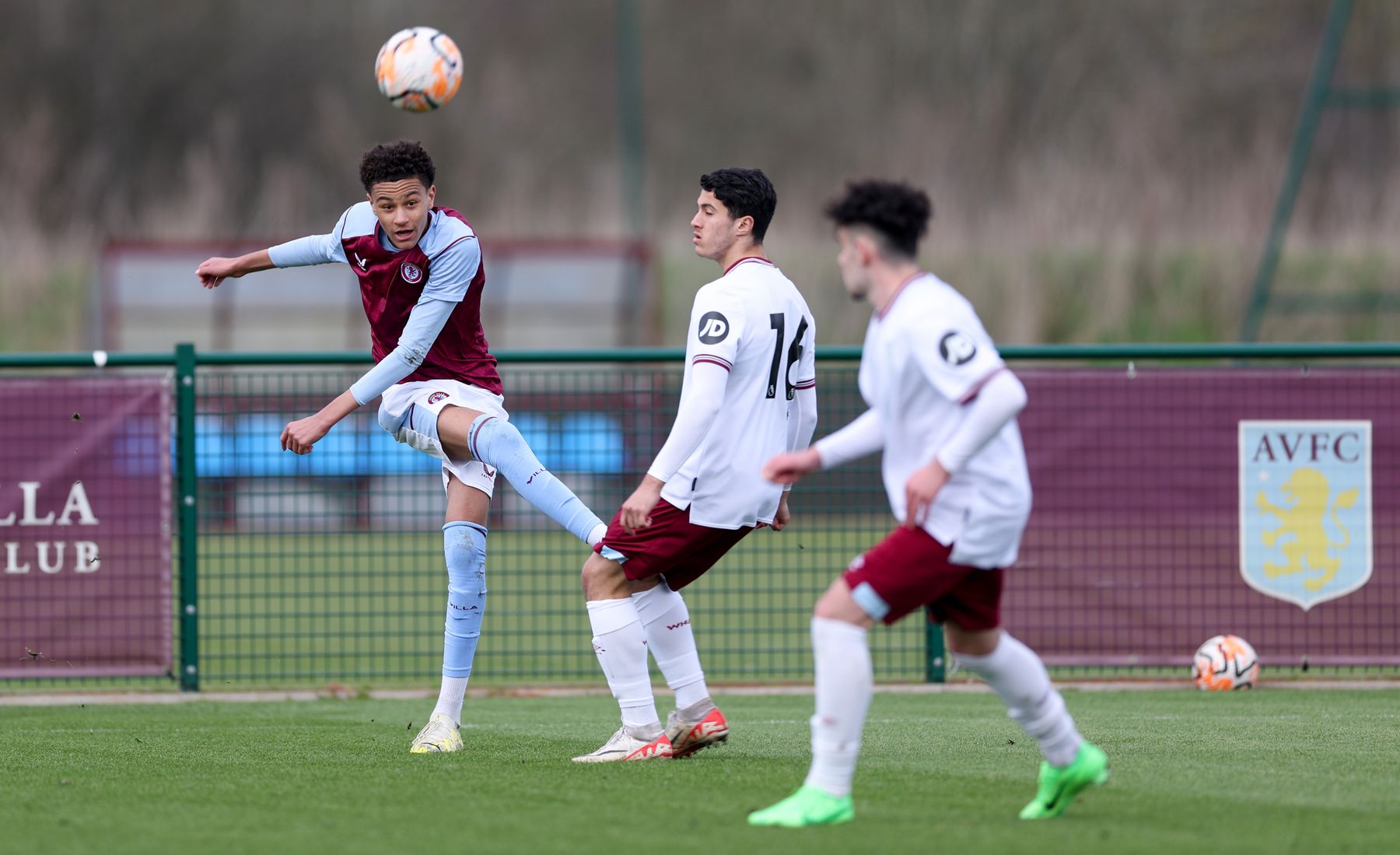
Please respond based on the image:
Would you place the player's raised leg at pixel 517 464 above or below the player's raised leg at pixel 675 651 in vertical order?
above

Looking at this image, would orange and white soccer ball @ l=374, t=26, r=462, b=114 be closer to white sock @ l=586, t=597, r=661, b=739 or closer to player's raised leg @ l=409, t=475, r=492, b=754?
player's raised leg @ l=409, t=475, r=492, b=754

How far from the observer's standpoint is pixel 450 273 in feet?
23.2

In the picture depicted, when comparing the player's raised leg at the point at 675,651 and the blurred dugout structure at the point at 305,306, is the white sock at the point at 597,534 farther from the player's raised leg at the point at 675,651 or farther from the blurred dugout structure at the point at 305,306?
the blurred dugout structure at the point at 305,306

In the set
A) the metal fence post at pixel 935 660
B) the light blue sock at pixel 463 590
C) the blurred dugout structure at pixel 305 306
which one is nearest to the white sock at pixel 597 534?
the light blue sock at pixel 463 590

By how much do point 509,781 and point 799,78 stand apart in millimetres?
35059

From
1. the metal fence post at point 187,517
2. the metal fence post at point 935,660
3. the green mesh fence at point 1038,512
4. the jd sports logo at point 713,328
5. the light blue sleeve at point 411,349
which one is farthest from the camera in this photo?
the metal fence post at point 935,660

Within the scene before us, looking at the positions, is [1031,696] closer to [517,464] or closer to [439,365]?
[517,464]

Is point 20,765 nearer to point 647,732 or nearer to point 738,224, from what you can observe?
point 647,732

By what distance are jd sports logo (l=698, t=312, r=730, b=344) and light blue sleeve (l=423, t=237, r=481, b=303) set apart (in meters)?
1.14

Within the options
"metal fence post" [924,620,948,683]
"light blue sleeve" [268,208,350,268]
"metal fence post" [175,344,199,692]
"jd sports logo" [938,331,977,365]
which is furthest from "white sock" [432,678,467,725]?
"metal fence post" [924,620,948,683]

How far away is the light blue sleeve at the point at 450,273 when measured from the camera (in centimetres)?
705

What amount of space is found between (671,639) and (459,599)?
3.07 ft

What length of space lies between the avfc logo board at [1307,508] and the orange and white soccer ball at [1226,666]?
16.1 inches

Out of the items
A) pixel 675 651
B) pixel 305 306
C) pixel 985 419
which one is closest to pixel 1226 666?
pixel 675 651
